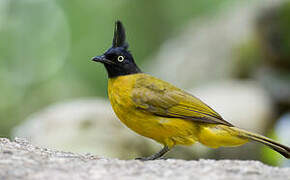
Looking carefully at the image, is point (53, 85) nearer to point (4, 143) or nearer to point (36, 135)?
point (36, 135)

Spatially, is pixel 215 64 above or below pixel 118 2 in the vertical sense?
below

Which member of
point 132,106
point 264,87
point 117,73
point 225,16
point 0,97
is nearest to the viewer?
point 132,106

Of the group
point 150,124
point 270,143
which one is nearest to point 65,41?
point 150,124

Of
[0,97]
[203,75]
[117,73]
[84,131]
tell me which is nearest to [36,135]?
[84,131]

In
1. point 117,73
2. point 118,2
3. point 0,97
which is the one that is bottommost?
point 0,97

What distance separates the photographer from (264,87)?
13.3 m

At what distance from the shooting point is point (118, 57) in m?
5.92

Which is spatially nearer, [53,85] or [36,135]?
[36,135]

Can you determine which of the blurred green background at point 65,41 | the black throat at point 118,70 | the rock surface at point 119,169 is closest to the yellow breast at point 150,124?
the black throat at point 118,70

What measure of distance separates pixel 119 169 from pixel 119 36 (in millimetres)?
2282

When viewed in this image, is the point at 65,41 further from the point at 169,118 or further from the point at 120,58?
the point at 169,118

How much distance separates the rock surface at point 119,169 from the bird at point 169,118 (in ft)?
2.42

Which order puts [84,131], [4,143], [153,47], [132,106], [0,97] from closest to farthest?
[4,143] → [132,106] → [84,131] → [0,97] → [153,47]

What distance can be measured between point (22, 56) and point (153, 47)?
5.64 metres
